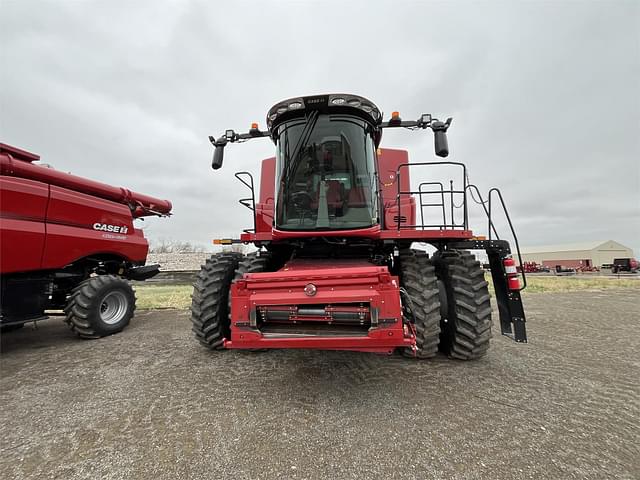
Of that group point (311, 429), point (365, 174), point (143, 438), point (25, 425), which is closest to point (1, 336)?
point (25, 425)

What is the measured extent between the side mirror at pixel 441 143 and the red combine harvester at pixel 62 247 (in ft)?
18.2

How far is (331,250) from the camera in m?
3.79

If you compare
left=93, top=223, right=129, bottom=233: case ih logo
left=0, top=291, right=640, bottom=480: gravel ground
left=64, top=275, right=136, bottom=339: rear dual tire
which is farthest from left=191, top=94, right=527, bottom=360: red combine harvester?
left=93, top=223, right=129, bottom=233: case ih logo

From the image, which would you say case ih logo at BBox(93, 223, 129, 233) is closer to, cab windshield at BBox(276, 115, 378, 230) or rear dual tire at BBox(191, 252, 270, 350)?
rear dual tire at BBox(191, 252, 270, 350)

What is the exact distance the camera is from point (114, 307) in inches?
218

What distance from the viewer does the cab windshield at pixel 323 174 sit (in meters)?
3.39

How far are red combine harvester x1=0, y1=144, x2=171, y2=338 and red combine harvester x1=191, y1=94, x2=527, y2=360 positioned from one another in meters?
2.67

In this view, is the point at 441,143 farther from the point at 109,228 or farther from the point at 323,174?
the point at 109,228

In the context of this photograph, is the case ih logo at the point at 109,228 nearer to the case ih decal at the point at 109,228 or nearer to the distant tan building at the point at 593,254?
the case ih decal at the point at 109,228

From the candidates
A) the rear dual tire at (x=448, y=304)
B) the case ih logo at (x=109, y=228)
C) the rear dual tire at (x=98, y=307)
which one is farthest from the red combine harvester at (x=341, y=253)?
the case ih logo at (x=109, y=228)

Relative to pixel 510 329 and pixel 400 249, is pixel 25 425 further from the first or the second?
pixel 510 329

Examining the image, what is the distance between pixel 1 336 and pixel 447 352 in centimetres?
726

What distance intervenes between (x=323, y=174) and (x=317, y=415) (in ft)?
7.79

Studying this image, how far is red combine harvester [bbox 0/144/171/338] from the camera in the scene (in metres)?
4.29
